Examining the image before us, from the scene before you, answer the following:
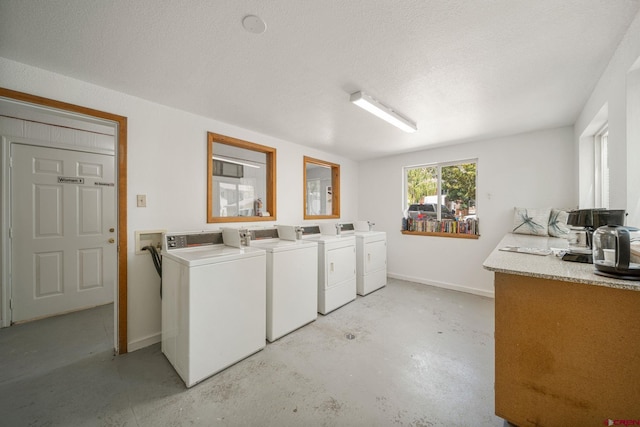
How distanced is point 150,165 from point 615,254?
337 centimetres

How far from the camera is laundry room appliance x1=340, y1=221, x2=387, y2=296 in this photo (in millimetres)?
3633

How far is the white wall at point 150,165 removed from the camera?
1.93 m

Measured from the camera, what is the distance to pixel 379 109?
7.65ft

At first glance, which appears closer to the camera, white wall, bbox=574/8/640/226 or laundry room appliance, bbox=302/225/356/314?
white wall, bbox=574/8/640/226

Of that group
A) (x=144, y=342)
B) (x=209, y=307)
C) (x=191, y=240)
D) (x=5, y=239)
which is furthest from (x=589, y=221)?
(x=5, y=239)

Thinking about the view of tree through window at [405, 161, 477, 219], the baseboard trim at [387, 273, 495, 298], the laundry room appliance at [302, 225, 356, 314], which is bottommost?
the baseboard trim at [387, 273, 495, 298]

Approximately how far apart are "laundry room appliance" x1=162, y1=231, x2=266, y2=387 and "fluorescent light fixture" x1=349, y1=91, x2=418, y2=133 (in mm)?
1690

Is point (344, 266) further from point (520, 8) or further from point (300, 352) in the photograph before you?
point (520, 8)

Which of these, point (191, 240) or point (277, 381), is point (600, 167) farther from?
point (191, 240)

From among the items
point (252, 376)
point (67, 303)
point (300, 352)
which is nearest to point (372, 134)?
point (300, 352)

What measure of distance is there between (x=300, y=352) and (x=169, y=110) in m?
2.78

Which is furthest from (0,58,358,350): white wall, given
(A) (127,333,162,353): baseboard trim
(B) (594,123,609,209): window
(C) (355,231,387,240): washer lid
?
(B) (594,123,609,209): window

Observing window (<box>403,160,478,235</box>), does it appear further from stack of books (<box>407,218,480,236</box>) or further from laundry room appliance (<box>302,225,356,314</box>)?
laundry room appliance (<box>302,225,356,314</box>)

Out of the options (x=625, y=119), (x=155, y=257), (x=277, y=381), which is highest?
(x=625, y=119)
